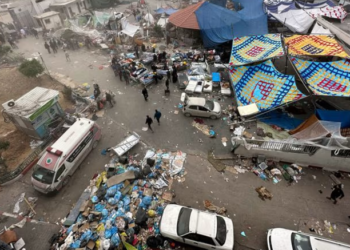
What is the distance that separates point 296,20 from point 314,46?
9.21 meters

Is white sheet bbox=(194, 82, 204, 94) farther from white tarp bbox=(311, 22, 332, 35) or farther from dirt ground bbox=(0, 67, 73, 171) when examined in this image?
white tarp bbox=(311, 22, 332, 35)

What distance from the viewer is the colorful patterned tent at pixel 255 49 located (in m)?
15.2

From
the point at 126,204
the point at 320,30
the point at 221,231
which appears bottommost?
the point at 126,204

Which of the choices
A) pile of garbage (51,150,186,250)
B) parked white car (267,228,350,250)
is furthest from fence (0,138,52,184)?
parked white car (267,228,350,250)

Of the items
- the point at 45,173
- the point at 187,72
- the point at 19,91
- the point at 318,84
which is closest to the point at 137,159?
the point at 45,173

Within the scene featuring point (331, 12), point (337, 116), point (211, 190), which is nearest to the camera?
point (211, 190)

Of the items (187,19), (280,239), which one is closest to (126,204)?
(280,239)

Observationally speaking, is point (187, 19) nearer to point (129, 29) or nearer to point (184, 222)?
point (129, 29)

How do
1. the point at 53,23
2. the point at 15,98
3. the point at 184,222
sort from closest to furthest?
A: 1. the point at 184,222
2. the point at 15,98
3. the point at 53,23

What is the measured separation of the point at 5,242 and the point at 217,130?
12.2m

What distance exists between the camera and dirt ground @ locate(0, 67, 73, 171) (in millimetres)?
12766

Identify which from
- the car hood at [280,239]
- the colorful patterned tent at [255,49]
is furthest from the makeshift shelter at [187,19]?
the car hood at [280,239]

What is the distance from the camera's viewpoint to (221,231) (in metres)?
8.30

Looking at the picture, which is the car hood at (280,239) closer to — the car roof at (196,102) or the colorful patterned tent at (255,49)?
the car roof at (196,102)
